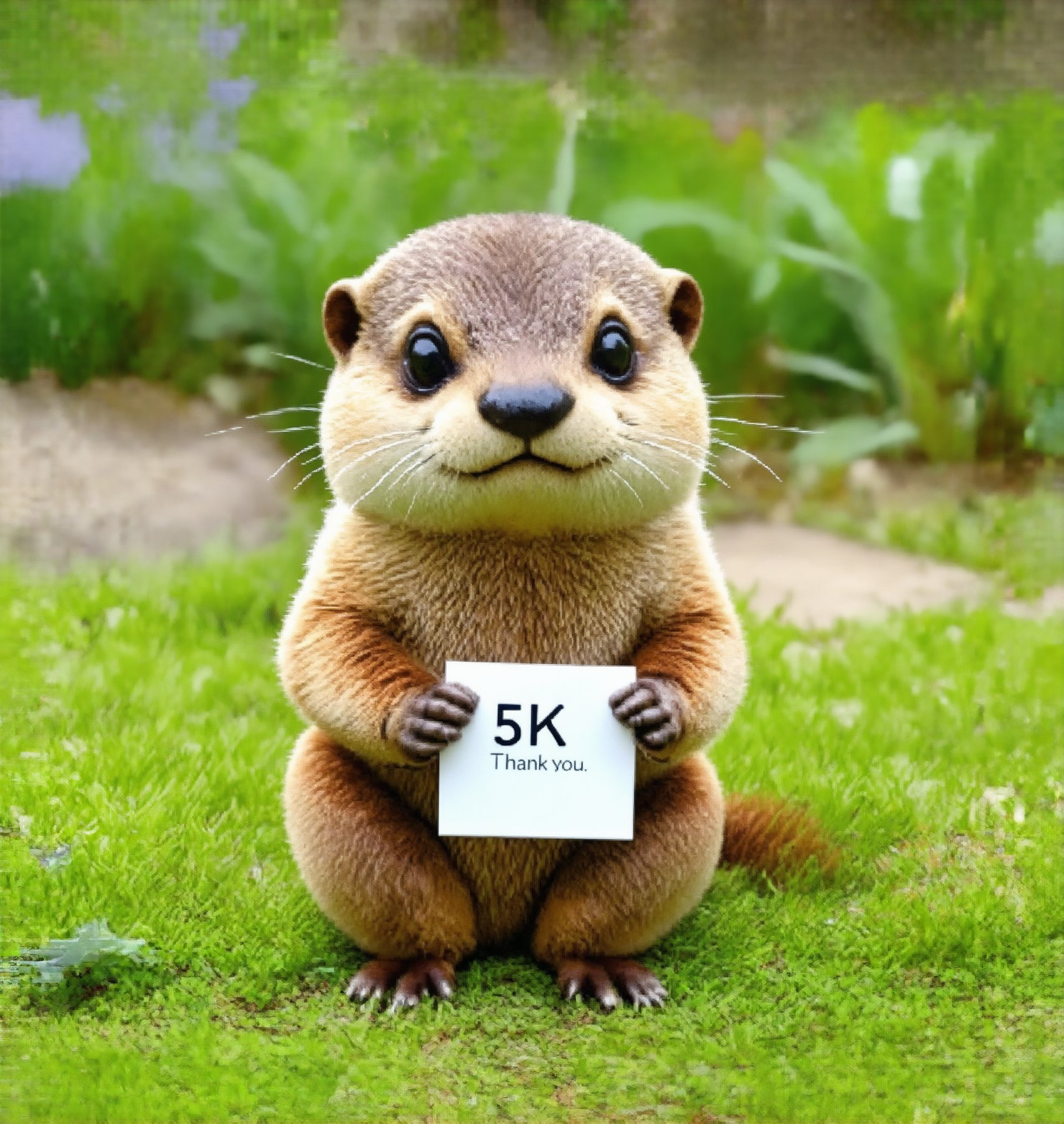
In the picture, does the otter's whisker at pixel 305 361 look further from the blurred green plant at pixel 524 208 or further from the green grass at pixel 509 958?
the green grass at pixel 509 958

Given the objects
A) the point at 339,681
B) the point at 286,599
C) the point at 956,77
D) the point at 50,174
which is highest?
the point at 956,77

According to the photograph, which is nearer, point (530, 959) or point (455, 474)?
point (455, 474)

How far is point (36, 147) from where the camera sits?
293cm

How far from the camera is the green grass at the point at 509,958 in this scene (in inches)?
Result: 92.9

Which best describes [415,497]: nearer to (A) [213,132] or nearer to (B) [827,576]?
(A) [213,132]

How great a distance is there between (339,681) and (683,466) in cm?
67

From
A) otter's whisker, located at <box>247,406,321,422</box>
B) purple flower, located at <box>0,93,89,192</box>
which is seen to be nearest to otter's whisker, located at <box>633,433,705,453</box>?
otter's whisker, located at <box>247,406,321,422</box>

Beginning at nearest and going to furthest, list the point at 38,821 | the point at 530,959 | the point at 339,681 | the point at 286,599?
the point at 339,681 → the point at 530,959 → the point at 38,821 → the point at 286,599

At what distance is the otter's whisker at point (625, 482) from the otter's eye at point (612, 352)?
0.16 meters

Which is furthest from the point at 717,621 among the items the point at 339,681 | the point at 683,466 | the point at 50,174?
the point at 50,174

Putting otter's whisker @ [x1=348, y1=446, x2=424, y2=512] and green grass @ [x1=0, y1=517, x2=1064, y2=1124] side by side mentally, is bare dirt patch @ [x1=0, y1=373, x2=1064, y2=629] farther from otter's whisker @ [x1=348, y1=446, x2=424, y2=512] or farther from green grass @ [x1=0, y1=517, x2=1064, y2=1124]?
otter's whisker @ [x1=348, y1=446, x2=424, y2=512]

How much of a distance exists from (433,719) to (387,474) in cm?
40

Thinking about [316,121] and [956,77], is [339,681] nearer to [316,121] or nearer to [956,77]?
[316,121]

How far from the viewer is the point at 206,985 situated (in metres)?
2.62
